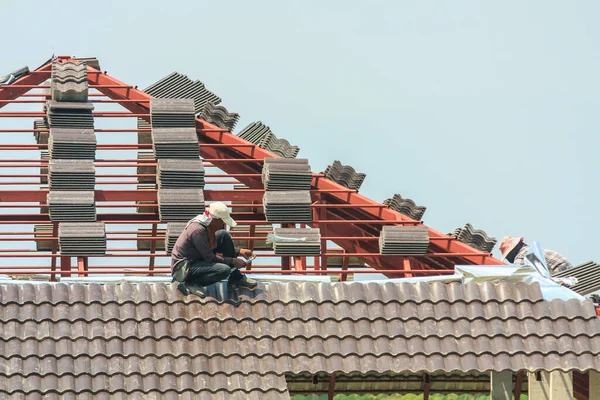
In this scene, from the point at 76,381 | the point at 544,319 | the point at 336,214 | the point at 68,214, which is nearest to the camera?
the point at 76,381

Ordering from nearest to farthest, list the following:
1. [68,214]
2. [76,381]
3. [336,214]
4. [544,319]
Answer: [76,381] → [544,319] → [68,214] → [336,214]

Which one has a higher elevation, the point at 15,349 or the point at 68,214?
the point at 68,214

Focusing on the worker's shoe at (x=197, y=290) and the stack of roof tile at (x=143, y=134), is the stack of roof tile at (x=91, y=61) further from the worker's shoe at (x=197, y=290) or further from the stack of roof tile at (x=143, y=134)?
the worker's shoe at (x=197, y=290)

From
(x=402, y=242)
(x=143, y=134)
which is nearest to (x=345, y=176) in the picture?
(x=402, y=242)

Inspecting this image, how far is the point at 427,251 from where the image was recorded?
111 ft

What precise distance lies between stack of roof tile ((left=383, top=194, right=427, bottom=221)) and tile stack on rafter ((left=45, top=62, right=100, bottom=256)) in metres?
6.60

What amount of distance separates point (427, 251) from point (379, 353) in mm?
9030

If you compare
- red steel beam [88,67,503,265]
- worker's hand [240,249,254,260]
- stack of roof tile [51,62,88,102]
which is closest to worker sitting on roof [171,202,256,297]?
worker's hand [240,249,254,260]

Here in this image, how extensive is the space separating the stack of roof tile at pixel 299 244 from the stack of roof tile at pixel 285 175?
1.51m

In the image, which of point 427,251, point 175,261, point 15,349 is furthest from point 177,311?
point 427,251

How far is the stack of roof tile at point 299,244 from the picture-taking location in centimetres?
3183

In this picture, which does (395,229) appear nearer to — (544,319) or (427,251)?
(427,251)

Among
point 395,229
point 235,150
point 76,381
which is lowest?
point 76,381

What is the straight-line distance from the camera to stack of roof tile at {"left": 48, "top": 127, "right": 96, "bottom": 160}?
3350cm
